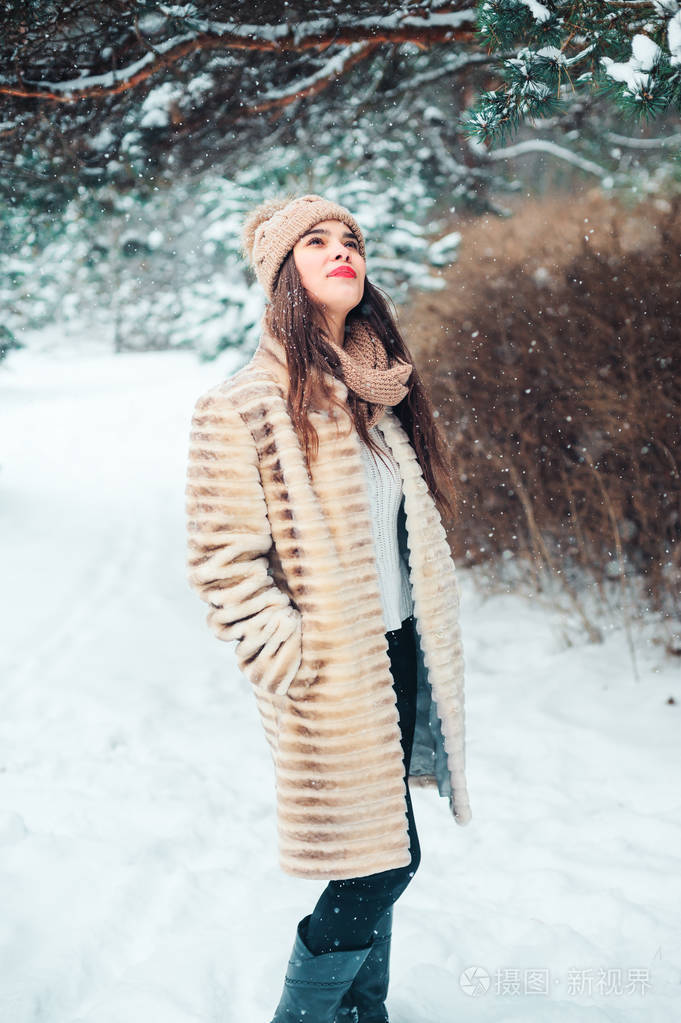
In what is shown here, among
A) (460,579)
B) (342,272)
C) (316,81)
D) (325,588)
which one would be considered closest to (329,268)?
(342,272)

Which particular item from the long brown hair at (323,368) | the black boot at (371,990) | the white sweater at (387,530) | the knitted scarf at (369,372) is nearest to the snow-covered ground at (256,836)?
the black boot at (371,990)

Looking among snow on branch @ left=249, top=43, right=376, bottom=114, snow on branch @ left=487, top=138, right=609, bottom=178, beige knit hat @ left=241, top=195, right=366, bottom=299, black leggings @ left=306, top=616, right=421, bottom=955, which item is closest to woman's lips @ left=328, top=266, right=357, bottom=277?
beige knit hat @ left=241, top=195, right=366, bottom=299

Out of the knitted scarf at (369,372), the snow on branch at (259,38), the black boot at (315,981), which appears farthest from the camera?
the snow on branch at (259,38)

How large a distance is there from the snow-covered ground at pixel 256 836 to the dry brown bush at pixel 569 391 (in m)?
0.51

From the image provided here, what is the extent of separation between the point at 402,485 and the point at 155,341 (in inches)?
1164

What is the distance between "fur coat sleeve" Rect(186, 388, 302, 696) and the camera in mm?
1601

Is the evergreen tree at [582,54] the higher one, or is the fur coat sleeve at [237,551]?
the evergreen tree at [582,54]

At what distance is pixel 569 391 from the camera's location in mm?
4344

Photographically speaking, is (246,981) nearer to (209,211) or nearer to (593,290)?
(593,290)

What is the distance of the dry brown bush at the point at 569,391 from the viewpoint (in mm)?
4023

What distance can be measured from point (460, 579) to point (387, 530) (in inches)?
161

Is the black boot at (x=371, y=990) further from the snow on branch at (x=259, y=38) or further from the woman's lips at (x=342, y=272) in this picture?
the snow on branch at (x=259, y=38)

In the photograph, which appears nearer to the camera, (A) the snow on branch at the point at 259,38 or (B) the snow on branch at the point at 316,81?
(A) the snow on branch at the point at 259,38

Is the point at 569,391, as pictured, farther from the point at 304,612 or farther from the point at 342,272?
the point at 304,612
